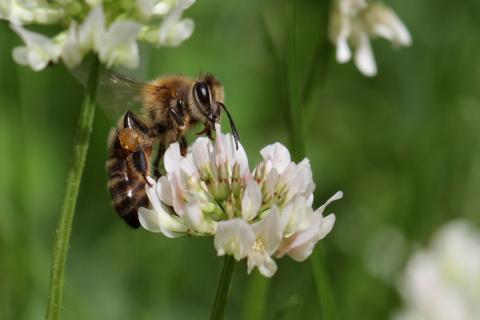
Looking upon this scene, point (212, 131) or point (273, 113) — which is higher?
point (212, 131)

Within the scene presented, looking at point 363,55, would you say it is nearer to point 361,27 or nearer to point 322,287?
point 361,27

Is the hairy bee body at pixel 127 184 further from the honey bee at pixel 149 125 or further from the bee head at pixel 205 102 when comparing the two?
the bee head at pixel 205 102

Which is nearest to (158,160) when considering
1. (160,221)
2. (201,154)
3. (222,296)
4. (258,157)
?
(201,154)

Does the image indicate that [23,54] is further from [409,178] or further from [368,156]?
[368,156]

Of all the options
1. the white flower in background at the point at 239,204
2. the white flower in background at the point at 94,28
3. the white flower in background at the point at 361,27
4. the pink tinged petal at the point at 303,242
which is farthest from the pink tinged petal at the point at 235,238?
the white flower in background at the point at 361,27

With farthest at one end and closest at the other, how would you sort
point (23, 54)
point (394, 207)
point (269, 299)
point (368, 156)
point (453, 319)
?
point (368, 156) < point (394, 207) < point (269, 299) < point (453, 319) < point (23, 54)

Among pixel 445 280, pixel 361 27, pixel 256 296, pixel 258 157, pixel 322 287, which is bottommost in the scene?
pixel 258 157

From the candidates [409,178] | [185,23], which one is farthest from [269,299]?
[185,23]

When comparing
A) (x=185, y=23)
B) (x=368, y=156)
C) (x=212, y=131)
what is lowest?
(x=368, y=156)
